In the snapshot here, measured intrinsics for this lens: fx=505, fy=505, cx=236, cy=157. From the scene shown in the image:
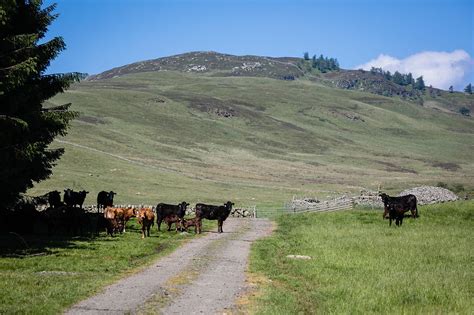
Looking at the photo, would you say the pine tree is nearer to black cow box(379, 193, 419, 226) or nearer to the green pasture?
black cow box(379, 193, 419, 226)

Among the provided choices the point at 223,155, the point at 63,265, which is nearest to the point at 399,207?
the point at 63,265

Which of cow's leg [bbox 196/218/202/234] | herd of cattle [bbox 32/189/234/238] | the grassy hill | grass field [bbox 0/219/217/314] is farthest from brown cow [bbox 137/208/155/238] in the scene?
the grassy hill

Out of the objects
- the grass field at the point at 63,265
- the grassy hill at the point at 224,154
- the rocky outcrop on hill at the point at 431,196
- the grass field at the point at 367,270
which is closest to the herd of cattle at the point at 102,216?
the grass field at the point at 63,265

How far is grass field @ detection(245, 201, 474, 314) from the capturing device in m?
13.4

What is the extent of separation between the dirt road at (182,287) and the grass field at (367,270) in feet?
2.72

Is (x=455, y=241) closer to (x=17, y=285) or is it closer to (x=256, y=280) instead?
(x=256, y=280)

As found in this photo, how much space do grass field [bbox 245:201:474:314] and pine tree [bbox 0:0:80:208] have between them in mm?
11155

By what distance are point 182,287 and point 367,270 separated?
24.1 ft

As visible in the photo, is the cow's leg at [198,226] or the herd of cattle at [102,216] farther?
the cow's leg at [198,226]

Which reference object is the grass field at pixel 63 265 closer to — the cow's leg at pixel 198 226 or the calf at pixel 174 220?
the cow's leg at pixel 198 226

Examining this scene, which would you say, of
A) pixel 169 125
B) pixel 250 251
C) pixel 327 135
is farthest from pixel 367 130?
pixel 250 251

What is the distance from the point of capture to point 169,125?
465 feet

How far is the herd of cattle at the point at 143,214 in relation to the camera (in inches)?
1137

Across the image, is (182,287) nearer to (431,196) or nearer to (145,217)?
(145,217)
